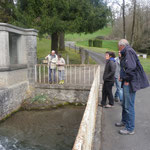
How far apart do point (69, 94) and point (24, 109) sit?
218cm

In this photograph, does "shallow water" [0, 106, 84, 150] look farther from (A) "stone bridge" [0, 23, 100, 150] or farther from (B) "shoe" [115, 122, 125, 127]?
(B) "shoe" [115, 122, 125, 127]

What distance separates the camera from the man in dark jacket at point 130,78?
3.89 m

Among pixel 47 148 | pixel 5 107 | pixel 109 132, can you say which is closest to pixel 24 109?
pixel 5 107

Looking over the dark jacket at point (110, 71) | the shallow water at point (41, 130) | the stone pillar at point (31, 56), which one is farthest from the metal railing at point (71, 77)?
the dark jacket at point (110, 71)

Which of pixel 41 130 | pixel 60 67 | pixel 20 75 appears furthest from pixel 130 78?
pixel 20 75

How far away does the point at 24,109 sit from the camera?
27.7ft

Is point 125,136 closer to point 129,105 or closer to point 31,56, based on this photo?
point 129,105

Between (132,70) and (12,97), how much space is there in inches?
216

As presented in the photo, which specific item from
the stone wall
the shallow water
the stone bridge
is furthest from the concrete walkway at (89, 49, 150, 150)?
the stone wall

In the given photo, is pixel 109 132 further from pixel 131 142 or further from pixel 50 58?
pixel 50 58

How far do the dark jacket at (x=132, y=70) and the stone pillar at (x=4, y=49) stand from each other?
4817 millimetres

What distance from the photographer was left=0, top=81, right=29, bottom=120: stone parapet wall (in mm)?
7147

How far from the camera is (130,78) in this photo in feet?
13.0

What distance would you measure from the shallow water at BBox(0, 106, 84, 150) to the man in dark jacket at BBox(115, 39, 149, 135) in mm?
2268
